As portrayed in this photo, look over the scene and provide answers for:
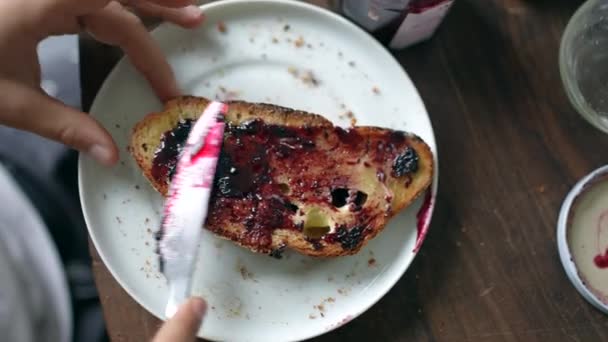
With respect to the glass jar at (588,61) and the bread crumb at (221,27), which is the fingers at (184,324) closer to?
the bread crumb at (221,27)

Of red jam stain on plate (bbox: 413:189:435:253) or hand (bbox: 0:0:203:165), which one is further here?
red jam stain on plate (bbox: 413:189:435:253)

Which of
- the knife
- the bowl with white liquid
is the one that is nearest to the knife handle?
the knife

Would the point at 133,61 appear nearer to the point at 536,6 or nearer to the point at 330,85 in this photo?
the point at 330,85

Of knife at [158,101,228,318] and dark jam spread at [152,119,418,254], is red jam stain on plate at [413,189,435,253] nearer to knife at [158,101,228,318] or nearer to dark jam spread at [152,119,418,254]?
dark jam spread at [152,119,418,254]

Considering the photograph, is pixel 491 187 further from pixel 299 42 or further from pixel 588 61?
pixel 299 42

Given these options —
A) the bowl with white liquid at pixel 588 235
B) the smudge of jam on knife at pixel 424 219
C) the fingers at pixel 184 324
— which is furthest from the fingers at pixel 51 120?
the bowl with white liquid at pixel 588 235

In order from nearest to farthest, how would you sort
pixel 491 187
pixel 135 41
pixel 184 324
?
pixel 184 324 < pixel 135 41 < pixel 491 187

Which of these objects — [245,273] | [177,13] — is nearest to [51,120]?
[177,13]
